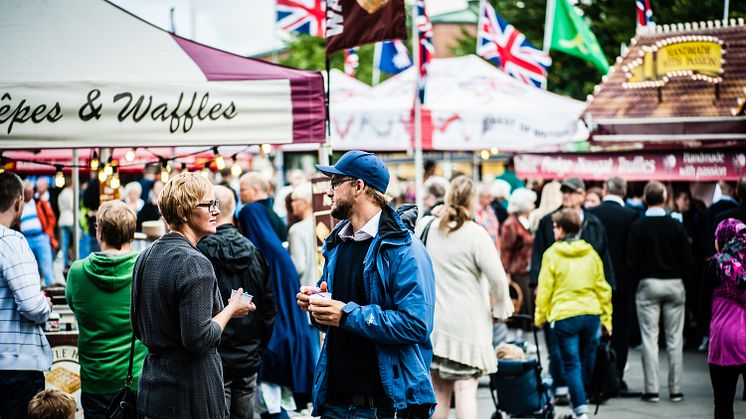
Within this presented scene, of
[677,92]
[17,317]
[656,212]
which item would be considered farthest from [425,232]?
[677,92]

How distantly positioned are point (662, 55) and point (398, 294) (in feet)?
33.7

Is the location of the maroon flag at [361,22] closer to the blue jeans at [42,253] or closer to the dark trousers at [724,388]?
the dark trousers at [724,388]

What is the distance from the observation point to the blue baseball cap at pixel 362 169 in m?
4.58

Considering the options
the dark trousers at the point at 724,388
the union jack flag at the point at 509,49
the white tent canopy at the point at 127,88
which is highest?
the union jack flag at the point at 509,49

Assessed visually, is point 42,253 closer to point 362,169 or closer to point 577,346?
point 577,346

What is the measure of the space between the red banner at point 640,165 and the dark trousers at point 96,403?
7398 mm

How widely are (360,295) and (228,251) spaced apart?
2.40 meters

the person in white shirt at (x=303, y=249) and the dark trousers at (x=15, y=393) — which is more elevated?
the person in white shirt at (x=303, y=249)

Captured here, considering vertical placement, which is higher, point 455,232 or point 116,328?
point 455,232

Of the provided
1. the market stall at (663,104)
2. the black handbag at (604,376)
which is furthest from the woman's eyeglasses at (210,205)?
the market stall at (663,104)

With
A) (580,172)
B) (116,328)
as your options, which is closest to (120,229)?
(116,328)

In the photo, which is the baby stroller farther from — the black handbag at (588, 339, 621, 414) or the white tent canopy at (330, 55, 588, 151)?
the white tent canopy at (330, 55, 588, 151)

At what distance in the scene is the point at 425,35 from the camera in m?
11.8

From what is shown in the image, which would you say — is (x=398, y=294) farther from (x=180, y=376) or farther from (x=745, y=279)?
(x=745, y=279)
